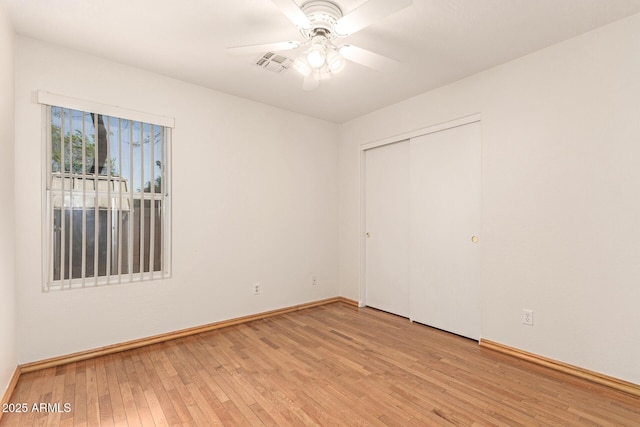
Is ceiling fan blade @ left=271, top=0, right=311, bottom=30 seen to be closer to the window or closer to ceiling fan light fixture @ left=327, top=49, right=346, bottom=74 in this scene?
ceiling fan light fixture @ left=327, top=49, right=346, bottom=74

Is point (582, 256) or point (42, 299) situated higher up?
point (582, 256)

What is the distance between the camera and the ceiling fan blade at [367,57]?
1.96 m

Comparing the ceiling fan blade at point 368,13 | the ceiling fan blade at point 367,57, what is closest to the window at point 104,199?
the ceiling fan blade at point 367,57

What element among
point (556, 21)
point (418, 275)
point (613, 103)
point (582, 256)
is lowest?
point (418, 275)

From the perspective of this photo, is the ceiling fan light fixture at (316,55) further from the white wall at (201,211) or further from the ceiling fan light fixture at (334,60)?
the white wall at (201,211)

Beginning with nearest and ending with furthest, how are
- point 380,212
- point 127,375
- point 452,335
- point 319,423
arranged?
point 319,423 < point 127,375 < point 452,335 < point 380,212

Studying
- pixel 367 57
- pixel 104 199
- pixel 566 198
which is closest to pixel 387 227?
pixel 566 198

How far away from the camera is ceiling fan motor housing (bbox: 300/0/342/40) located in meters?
1.86

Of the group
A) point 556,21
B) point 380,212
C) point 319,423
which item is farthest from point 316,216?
point 556,21

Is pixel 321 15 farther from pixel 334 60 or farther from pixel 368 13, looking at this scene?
pixel 368 13

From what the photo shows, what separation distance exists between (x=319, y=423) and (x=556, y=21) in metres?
2.92

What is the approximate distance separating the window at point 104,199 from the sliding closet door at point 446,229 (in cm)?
253

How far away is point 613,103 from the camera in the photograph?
7.06 feet

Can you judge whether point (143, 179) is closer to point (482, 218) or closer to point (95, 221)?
point (95, 221)
